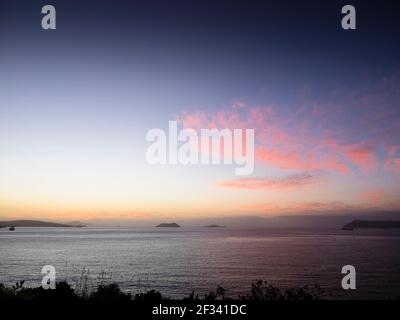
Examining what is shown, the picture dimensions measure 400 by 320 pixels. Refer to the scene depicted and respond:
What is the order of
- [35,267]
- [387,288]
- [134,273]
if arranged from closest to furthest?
[387,288] < [134,273] < [35,267]

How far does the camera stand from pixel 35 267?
210 ft
